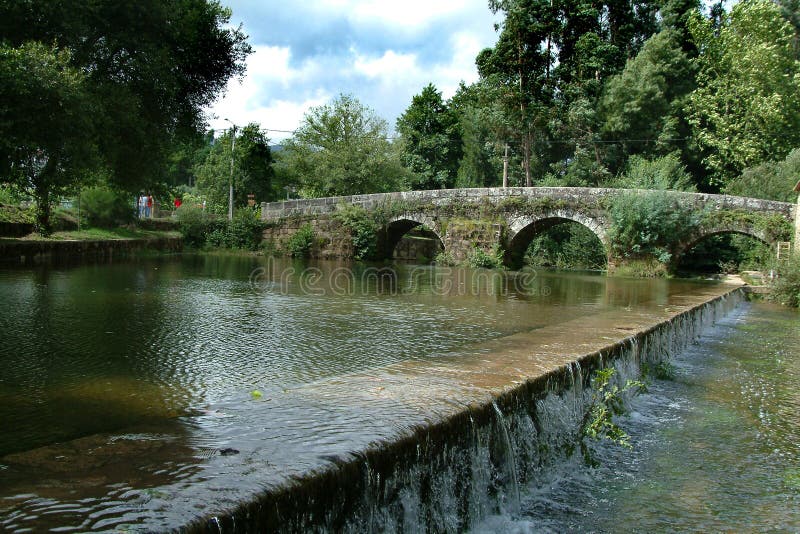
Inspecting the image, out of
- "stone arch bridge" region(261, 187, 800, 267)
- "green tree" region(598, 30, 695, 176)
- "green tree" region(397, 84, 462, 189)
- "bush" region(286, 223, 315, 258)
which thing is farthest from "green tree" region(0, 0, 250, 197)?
"green tree" region(397, 84, 462, 189)

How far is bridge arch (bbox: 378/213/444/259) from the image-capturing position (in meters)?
25.0

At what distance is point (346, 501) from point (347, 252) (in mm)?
23417

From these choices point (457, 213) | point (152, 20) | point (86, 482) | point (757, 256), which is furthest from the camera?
point (457, 213)

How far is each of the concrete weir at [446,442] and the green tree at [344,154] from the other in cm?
2798

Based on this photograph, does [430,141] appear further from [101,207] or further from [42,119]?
[42,119]

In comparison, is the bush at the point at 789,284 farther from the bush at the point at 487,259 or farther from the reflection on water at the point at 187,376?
the bush at the point at 487,259

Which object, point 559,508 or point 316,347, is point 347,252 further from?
point 559,508

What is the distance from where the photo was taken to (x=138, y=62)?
14.2 metres

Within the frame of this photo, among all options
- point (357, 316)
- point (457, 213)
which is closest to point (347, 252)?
point (457, 213)

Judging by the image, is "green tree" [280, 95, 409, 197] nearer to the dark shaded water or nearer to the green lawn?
the green lawn

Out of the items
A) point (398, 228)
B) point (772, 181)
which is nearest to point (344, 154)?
point (398, 228)

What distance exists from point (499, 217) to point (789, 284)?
1129 centimetres

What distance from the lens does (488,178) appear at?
39969 millimetres

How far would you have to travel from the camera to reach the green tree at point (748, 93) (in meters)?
26.9
